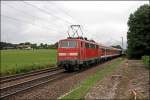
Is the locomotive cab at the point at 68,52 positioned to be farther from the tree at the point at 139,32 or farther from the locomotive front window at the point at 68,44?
the tree at the point at 139,32

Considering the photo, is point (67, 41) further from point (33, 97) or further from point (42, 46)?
point (42, 46)

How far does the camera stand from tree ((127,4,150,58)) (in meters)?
63.4

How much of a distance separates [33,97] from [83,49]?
16689 millimetres

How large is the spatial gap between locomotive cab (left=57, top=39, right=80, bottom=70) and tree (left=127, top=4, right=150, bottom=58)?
118 feet

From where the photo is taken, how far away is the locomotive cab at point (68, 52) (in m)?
28.8

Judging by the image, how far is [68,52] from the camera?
29.3 metres

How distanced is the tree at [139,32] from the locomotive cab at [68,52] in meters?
36.0

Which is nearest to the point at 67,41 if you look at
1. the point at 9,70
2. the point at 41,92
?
the point at 9,70

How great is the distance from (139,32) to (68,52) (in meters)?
37.5

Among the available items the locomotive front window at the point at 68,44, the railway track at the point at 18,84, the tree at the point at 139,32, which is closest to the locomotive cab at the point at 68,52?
the locomotive front window at the point at 68,44

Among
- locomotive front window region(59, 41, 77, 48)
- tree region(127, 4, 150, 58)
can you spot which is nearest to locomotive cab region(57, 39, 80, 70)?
locomotive front window region(59, 41, 77, 48)

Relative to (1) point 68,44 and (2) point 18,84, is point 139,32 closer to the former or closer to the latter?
(1) point 68,44

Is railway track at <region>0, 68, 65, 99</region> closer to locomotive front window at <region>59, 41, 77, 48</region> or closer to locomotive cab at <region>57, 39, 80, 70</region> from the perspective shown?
locomotive cab at <region>57, 39, 80, 70</region>

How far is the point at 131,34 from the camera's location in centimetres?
6506
